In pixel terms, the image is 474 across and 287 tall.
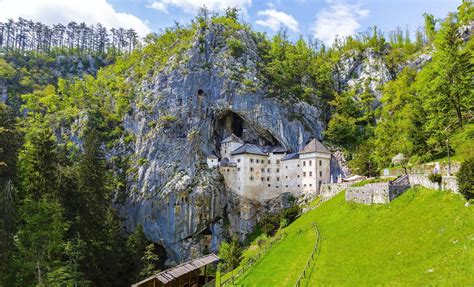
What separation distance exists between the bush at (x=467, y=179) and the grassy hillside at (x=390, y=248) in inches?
35.7

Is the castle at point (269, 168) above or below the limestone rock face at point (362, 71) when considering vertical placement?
below

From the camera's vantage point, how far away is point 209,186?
7419 cm

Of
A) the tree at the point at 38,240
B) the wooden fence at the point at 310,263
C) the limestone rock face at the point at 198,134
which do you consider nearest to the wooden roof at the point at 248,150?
the limestone rock face at the point at 198,134

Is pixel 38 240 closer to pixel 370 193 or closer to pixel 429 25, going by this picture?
pixel 370 193

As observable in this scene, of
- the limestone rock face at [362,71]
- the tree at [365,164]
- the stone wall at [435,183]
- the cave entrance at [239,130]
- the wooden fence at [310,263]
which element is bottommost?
the wooden fence at [310,263]

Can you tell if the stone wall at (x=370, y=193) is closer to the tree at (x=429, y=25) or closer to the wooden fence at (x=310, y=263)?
the wooden fence at (x=310, y=263)

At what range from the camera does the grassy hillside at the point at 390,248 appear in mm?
23469

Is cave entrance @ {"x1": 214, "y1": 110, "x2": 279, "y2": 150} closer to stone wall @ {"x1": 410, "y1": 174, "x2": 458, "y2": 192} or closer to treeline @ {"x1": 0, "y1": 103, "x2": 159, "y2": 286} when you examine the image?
treeline @ {"x1": 0, "y1": 103, "x2": 159, "y2": 286}

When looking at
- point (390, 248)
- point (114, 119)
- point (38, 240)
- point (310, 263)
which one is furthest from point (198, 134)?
point (390, 248)

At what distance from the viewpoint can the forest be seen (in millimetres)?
39000

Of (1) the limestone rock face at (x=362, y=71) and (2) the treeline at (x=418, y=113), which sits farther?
(1) the limestone rock face at (x=362, y=71)

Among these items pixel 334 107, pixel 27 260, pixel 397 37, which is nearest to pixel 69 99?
pixel 334 107

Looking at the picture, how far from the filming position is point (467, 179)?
29.7 m

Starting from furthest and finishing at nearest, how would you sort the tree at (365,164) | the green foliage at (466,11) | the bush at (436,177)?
the green foliage at (466,11)
the tree at (365,164)
the bush at (436,177)
